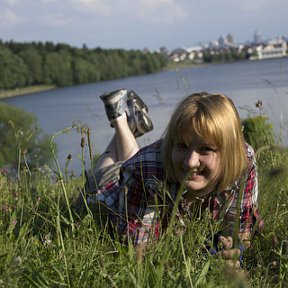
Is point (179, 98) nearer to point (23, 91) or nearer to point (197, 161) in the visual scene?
point (197, 161)

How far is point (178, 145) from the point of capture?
166 cm

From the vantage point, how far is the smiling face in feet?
5.26

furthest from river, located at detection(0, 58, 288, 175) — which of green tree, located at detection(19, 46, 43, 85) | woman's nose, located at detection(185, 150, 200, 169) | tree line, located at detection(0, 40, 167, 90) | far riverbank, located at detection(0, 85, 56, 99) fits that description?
green tree, located at detection(19, 46, 43, 85)

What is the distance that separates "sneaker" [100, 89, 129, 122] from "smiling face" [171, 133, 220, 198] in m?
1.25

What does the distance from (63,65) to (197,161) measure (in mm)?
52067

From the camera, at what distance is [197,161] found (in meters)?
1.61

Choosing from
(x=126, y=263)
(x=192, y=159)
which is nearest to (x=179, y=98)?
(x=192, y=159)

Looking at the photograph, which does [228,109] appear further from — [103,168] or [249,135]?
[249,135]

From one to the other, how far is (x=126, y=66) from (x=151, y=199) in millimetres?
56061

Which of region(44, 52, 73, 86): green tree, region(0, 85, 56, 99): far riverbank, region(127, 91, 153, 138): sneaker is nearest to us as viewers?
region(127, 91, 153, 138): sneaker

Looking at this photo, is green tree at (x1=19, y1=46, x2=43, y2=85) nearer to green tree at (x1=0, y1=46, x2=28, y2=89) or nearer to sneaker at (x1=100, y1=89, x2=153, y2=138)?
green tree at (x1=0, y1=46, x2=28, y2=89)

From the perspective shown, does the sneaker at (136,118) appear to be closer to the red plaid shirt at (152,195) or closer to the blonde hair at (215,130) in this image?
the red plaid shirt at (152,195)

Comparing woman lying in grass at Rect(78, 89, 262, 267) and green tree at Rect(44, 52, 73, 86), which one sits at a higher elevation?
woman lying in grass at Rect(78, 89, 262, 267)

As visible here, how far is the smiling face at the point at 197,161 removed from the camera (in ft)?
5.26
